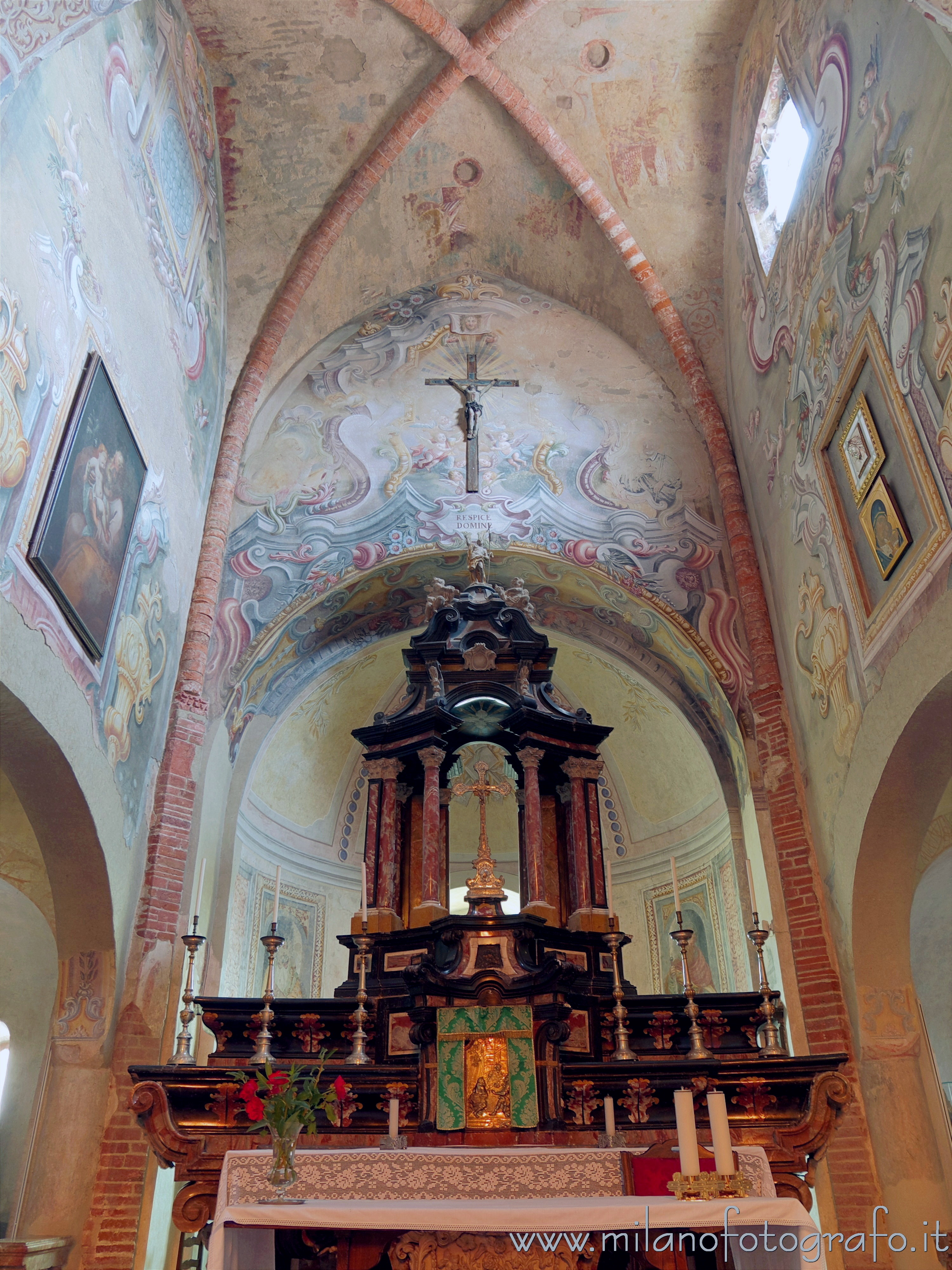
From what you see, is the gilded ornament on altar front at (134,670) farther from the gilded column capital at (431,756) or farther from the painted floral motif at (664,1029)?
the painted floral motif at (664,1029)

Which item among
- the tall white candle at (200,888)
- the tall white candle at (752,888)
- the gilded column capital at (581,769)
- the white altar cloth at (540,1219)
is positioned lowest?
the white altar cloth at (540,1219)

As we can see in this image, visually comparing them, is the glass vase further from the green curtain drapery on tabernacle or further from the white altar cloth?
the green curtain drapery on tabernacle

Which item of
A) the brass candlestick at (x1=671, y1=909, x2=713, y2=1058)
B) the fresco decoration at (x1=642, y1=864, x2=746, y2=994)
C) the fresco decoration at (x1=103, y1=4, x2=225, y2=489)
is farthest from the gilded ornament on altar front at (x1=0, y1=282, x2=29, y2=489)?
the fresco decoration at (x1=642, y1=864, x2=746, y2=994)

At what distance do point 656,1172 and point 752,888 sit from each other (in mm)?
5545

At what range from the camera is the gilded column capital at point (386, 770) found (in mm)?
9171

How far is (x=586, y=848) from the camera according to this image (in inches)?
343

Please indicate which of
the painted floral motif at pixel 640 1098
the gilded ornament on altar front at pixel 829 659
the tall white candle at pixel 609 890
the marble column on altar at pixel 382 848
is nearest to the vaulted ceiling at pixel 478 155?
the gilded ornament on altar front at pixel 829 659

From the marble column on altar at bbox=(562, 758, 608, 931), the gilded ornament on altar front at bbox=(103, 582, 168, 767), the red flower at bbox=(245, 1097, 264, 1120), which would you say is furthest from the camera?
the marble column on altar at bbox=(562, 758, 608, 931)

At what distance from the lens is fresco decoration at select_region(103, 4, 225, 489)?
7926mm

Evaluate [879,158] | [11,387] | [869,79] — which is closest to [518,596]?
[879,158]

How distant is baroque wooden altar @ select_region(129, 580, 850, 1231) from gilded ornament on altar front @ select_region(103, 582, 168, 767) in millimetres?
1922

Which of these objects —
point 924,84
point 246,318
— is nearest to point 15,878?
point 246,318

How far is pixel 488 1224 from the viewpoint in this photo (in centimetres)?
392

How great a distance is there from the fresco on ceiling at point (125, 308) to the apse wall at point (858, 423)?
4928mm
